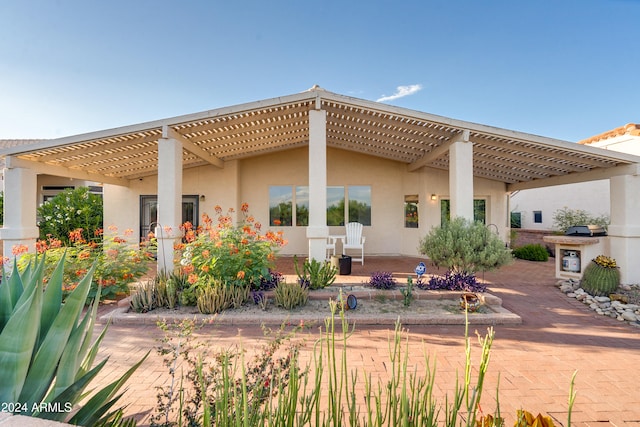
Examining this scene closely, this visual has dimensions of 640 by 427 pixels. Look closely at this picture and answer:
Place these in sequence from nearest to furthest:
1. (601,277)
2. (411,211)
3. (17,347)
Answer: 1. (17,347)
2. (601,277)
3. (411,211)

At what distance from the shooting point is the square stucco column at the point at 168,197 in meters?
Answer: 5.09

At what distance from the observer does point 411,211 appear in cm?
916

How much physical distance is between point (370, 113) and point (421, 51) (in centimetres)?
443

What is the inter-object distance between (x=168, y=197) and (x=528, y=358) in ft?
18.8

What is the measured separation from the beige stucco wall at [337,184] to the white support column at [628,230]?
378 centimetres

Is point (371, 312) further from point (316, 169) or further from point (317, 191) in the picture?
point (316, 169)

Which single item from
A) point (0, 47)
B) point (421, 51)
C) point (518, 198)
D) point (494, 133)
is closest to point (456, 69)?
point (421, 51)

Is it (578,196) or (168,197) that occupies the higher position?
(578,196)

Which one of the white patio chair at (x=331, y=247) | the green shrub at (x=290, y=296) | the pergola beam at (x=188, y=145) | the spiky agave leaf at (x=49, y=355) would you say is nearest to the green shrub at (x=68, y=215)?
the pergola beam at (x=188, y=145)

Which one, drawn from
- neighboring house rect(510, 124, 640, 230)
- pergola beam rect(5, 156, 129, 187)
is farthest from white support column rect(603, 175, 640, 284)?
pergola beam rect(5, 156, 129, 187)

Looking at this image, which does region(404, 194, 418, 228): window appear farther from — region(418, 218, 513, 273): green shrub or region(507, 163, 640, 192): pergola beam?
region(418, 218, 513, 273): green shrub

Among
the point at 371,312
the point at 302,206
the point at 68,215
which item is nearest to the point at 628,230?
the point at 371,312

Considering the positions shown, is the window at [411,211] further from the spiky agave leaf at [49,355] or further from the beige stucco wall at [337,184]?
the spiky agave leaf at [49,355]

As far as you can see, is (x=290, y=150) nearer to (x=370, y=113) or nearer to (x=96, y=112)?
(x=370, y=113)
